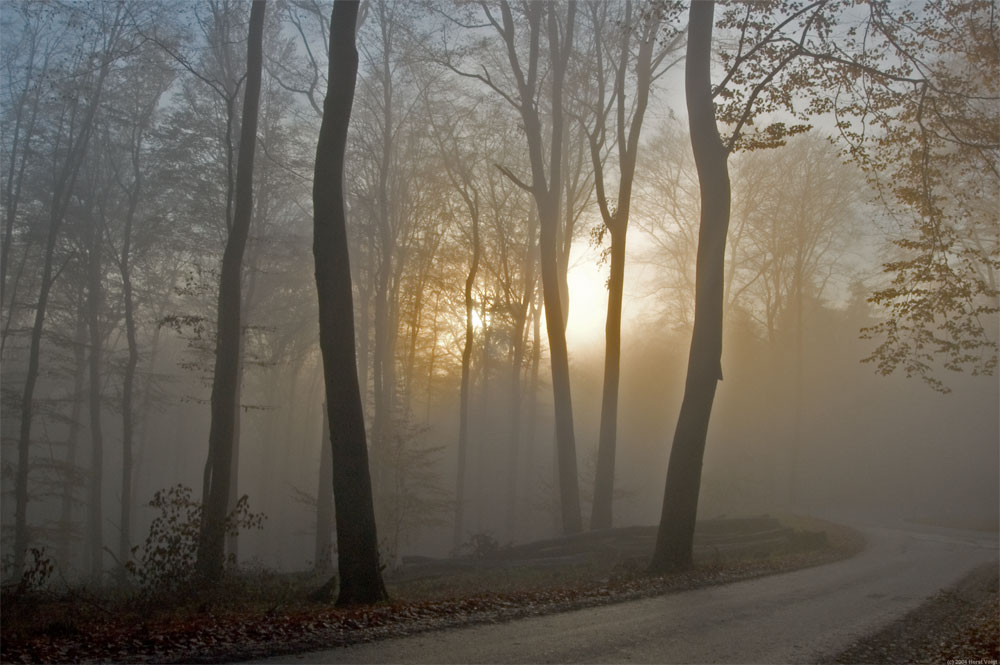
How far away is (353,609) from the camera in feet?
29.6

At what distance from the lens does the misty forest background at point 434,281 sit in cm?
1988

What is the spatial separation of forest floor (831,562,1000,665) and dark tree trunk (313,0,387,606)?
17.8 feet

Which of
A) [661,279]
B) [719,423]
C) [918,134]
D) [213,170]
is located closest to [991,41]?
[918,134]

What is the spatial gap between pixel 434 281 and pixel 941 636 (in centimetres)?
2469

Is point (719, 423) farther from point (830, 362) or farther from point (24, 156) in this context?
point (24, 156)

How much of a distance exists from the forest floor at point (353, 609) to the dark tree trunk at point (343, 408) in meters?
0.48

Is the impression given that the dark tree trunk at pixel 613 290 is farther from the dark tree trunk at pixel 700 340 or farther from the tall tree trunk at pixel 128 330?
the tall tree trunk at pixel 128 330

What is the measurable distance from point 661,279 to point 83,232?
25.3 meters

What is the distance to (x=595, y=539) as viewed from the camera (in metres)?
17.9

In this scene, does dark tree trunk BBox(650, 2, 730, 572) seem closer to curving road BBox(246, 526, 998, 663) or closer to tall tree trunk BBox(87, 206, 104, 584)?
curving road BBox(246, 526, 998, 663)

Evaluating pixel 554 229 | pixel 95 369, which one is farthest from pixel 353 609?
pixel 95 369

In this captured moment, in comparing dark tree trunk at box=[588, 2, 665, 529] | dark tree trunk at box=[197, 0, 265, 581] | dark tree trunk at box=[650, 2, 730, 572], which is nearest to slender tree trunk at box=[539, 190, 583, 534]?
dark tree trunk at box=[588, 2, 665, 529]

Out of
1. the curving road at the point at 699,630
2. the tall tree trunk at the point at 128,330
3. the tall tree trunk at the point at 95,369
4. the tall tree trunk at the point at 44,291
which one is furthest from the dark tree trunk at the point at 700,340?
the tall tree trunk at the point at 95,369

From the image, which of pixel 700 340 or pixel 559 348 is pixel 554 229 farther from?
pixel 700 340
